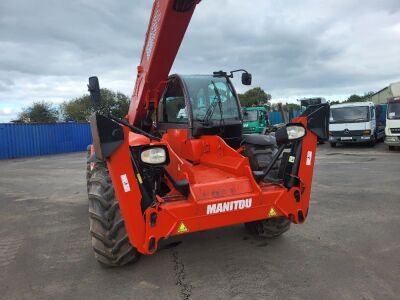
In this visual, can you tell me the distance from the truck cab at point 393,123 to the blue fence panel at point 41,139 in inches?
694

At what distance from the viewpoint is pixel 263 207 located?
3.94 m

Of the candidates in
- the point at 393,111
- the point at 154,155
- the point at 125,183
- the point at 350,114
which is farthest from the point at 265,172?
the point at 350,114

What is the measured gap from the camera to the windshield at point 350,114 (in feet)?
61.8

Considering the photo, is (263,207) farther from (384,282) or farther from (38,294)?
(38,294)

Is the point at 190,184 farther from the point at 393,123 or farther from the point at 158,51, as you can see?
the point at 393,123

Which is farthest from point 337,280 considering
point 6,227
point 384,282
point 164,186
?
point 6,227

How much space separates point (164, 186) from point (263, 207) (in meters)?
1.20

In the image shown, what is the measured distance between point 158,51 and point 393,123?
14.1m

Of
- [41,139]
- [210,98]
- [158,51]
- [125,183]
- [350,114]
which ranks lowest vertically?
[41,139]

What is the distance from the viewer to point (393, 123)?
15977 millimetres

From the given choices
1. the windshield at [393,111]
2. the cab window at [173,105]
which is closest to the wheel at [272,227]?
the cab window at [173,105]

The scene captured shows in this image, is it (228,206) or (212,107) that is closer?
(228,206)

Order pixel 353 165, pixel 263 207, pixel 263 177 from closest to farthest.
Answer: pixel 263 207 → pixel 263 177 → pixel 353 165

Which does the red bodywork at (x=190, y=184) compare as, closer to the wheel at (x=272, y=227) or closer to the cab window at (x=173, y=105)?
the cab window at (x=173, y=105)
